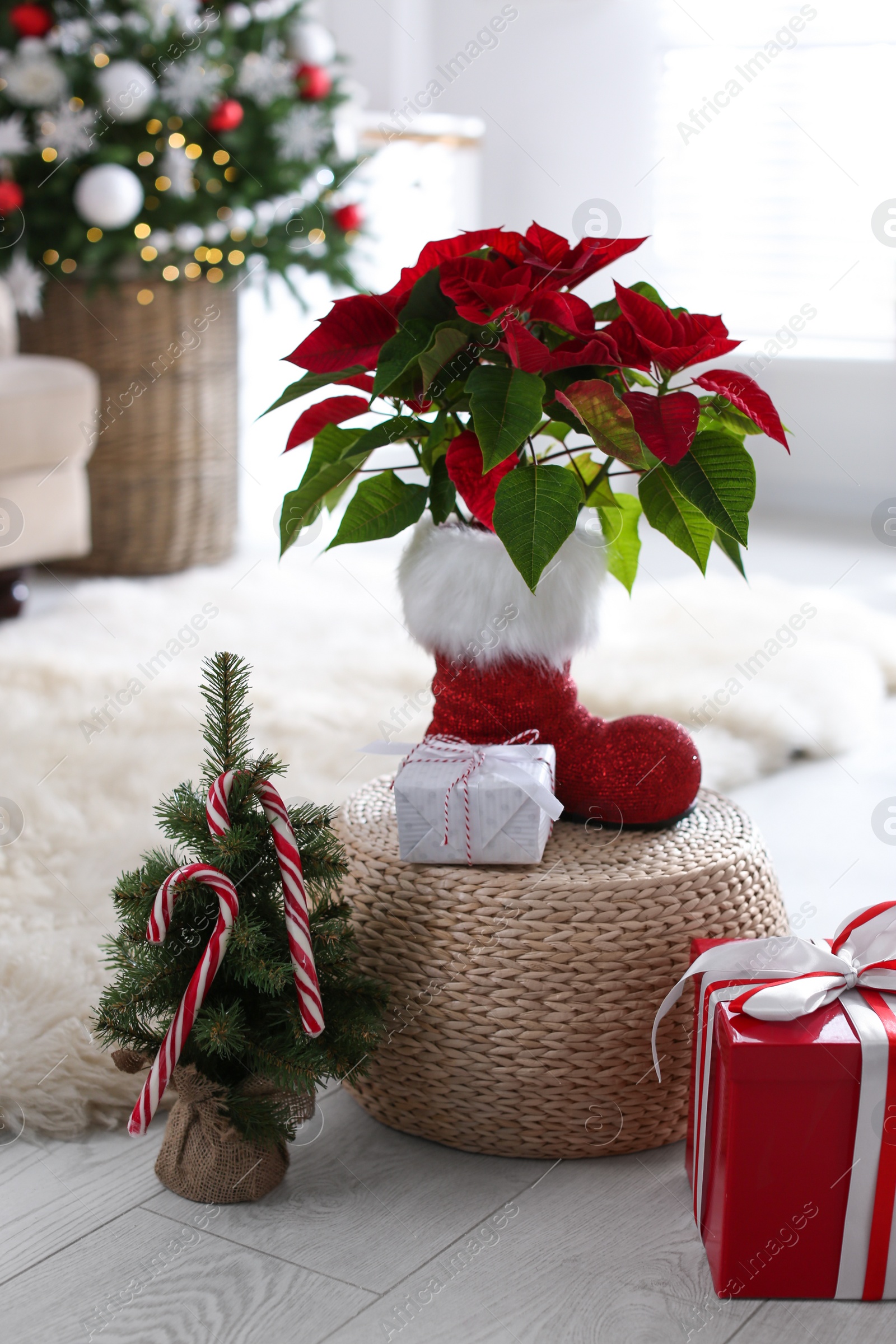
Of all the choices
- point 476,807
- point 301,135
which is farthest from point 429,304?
point 301,135

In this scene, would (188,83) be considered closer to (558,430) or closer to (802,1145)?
(558,430)

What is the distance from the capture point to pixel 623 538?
3.53ft

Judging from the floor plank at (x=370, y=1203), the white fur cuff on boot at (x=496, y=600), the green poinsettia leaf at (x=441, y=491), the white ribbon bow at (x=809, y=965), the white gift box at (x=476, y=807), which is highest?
the green poinsettia leaf at (x=441, y=491)

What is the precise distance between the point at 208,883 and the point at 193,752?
2.74 ft

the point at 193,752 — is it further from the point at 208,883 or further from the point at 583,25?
the point at 583,25

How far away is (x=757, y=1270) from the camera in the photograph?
2.78ft

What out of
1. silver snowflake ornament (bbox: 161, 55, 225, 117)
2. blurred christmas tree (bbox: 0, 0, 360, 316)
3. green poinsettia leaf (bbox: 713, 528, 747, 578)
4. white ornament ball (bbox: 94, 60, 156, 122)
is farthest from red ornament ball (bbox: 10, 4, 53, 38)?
green poinsettia leaf (bbox: 713, 528, 747, 578)

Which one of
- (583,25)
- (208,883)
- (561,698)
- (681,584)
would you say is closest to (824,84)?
(583,25)

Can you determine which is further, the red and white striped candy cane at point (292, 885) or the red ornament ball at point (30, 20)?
the red ornament ball at point (30, 20)

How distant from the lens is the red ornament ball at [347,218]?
9.25ft

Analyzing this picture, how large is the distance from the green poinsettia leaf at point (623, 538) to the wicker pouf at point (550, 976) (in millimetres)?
221

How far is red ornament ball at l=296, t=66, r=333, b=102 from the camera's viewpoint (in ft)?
9.02

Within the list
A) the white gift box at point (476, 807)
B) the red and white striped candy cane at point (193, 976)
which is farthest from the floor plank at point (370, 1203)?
the white gift box at point (476, 807)

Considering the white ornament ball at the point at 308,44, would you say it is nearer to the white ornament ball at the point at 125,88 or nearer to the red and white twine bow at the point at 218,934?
the white ornament ball at the point at 125,88
